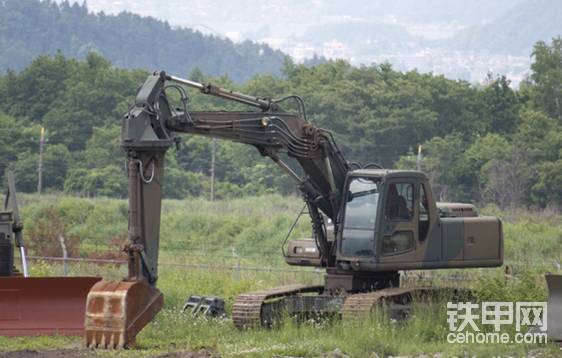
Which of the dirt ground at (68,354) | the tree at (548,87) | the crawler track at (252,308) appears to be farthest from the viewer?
the tree at (548,87)

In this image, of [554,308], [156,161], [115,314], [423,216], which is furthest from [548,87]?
[115,314]

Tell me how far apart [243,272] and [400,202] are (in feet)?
38.0

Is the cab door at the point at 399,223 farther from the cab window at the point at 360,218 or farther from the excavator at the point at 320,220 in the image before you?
the cab window at the point at 360,218

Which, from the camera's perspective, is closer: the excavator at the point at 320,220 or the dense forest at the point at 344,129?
the excavator at the point at 320,220

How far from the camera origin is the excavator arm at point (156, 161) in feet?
60.8

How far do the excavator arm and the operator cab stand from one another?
21.9 inches

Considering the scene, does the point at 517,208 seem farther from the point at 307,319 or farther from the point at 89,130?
the point at 307,319

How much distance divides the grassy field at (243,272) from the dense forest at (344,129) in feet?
23.7

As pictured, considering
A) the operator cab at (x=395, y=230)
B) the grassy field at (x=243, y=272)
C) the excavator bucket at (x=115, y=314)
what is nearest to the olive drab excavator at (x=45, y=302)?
the grassy field at (x=243, y=272)

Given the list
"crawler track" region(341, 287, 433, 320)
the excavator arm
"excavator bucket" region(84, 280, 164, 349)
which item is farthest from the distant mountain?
"excavator bucket" region(84, 280, 164, 349)

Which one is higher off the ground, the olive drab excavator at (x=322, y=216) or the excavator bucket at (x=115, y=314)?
the olive drab excavator at (x=322, y=216)

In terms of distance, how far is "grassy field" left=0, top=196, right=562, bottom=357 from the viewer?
60.9ft

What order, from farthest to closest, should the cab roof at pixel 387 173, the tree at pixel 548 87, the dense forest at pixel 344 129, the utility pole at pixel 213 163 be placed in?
the tree at pixel 548 87
the utility pole at pixel 213 163
the dense forest at pixel 344 129
the cab roof at pixel 387 173

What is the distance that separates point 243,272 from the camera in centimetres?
3272
